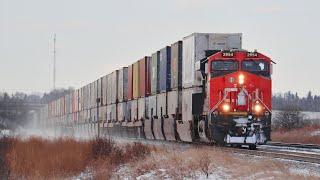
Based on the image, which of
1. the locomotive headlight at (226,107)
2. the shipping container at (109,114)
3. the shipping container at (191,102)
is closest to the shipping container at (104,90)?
the shipping container at (109,114)

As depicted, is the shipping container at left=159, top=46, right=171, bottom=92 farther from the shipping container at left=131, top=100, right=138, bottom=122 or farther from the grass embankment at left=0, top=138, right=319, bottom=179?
the shipping container at left=131, top=100, right=138, bottom=122

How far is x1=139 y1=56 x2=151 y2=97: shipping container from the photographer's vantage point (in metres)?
32.8

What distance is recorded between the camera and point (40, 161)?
70.9 feet

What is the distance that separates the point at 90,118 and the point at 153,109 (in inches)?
819

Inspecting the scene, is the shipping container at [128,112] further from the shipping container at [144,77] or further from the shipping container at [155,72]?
the shipping container at [155,72]

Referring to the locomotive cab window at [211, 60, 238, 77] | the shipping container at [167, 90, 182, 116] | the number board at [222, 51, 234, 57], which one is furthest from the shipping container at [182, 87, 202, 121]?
the number board at [222, 51, 234, 57]

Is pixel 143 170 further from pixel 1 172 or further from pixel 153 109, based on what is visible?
pixel 153 109

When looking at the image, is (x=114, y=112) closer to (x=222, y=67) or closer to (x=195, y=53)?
(x=195, y=53)

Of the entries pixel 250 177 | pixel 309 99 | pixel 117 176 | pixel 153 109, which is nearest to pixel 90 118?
pixel 153 109

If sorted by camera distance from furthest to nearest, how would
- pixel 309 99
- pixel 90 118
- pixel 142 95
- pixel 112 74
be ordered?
1. pixel 309 99
2. pixel 90 118
3. pixel 112 74
4. pixel 142 95

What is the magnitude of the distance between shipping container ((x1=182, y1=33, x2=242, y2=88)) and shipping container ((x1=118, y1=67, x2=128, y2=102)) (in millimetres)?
14522

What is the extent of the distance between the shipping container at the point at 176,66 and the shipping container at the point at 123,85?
1165cm

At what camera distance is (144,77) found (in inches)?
1305

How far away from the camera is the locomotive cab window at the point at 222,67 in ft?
71.0
